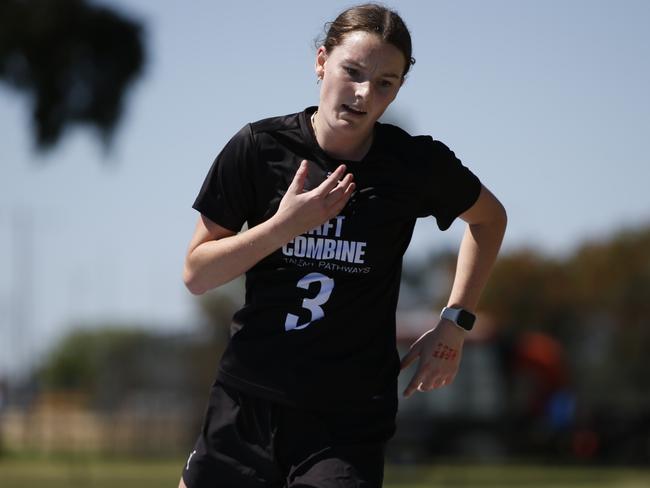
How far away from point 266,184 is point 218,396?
0.74 m

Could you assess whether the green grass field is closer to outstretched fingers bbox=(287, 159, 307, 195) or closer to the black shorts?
the black shorts

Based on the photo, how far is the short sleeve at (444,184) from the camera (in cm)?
432

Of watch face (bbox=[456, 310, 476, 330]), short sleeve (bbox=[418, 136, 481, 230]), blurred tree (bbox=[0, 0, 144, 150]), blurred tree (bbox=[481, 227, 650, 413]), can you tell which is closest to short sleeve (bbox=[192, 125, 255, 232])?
short sleeve (bbox=[418, 136, 481, 230])

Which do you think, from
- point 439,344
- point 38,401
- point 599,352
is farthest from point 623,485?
point 38,401

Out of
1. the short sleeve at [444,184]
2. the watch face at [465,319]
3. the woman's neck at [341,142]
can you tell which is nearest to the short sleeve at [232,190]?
the woman's neck at [341,142]

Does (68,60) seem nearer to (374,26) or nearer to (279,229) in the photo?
(374,26)

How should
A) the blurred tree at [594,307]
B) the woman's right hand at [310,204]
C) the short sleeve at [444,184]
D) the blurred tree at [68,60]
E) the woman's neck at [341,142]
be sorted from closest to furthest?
the woman's right hand at [310,204] → the woman's neck at [341,142] → the short sleeve at [444,184] → the blurred tree at [68,60] → the blurred tree at [594,307]

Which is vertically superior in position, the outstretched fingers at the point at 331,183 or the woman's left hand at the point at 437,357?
the outstretched fingers at the point at 331,183

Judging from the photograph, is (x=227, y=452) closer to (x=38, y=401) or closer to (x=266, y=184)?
(x=266, y=184)

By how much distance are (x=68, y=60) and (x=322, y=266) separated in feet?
68.4

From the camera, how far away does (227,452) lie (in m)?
4.18

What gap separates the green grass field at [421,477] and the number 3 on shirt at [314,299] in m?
15.9

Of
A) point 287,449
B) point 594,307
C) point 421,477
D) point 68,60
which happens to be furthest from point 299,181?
point 594,307

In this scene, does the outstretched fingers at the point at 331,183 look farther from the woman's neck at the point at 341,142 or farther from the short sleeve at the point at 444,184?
the short sleeve at the point at 444,184
